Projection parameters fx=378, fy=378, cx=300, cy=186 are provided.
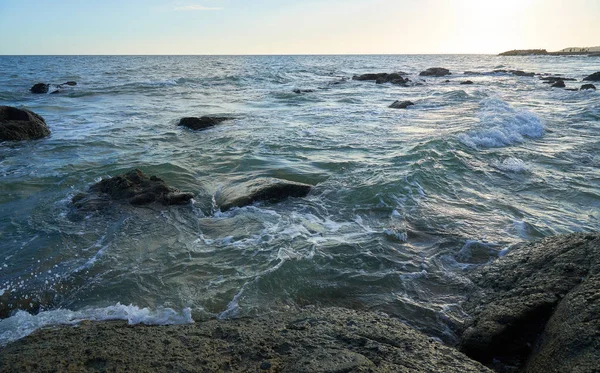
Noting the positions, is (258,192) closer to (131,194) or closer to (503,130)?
(131,194)

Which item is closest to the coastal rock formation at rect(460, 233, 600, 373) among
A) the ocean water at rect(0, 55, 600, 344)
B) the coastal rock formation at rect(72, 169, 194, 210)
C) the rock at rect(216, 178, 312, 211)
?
the ocean water at rect(0, 55, 600, 344)

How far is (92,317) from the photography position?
363 cm

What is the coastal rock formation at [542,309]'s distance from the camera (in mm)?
2498

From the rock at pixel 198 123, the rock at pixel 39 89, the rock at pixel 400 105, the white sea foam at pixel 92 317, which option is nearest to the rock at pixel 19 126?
the rock at pixel 198 123

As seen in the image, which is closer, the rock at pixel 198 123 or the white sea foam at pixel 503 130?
the white sea foam at pixel 503 130

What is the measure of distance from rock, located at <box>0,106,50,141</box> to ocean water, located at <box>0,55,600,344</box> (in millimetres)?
449

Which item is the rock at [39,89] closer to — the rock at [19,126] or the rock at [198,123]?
the rock at [19,126]

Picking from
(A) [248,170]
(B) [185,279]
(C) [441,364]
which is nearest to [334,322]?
(C) [441,364]

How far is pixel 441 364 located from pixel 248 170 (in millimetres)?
6951

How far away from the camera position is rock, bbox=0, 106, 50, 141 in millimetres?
11117

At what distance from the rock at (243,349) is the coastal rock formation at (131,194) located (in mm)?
3558

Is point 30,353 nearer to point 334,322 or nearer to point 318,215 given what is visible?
point 334,322

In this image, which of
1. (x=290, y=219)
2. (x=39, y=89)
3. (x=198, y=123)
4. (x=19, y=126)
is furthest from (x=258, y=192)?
(x=39, y=89)

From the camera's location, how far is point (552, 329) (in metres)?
2.79
